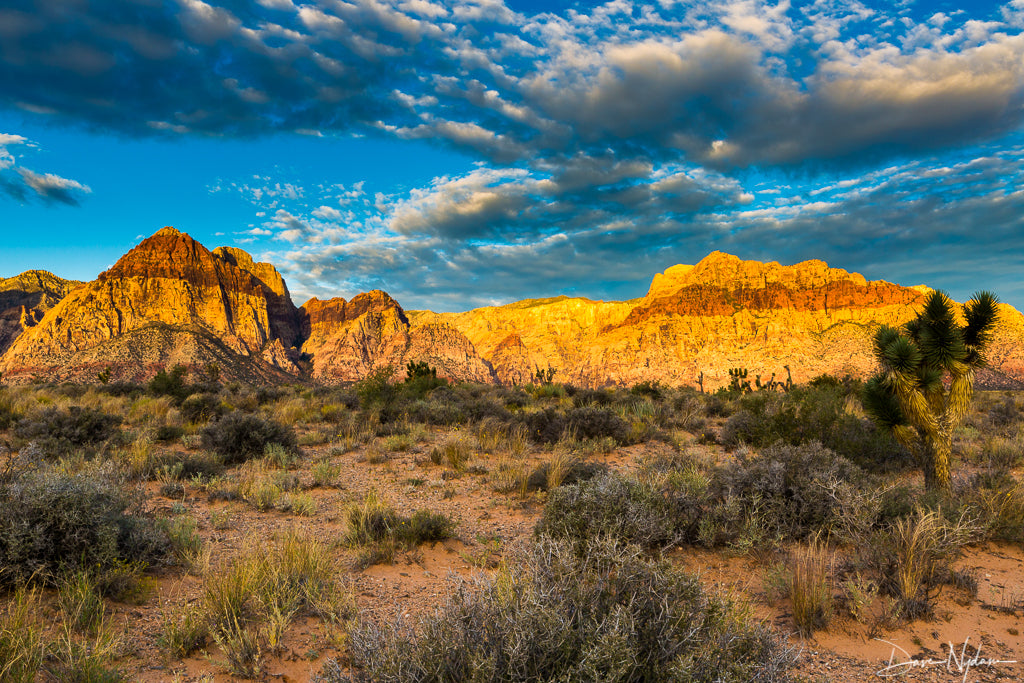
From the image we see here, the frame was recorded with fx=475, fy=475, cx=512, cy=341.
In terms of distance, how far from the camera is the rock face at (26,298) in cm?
10181

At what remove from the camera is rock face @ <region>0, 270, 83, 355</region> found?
334 feet

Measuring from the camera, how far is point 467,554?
546 cm

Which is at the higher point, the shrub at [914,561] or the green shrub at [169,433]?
the green shrub at [169,433]

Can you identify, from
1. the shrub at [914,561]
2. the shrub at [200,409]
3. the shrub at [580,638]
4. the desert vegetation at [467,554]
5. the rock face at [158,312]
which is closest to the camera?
the shrub at [580,638]

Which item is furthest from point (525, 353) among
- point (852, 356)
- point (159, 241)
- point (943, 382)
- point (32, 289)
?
point (943, 382)

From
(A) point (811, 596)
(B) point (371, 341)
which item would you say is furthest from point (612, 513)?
(B) point (371, 341)

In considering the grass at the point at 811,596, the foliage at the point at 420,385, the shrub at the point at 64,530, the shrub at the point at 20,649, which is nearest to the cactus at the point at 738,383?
the foliage at the point at 420,385

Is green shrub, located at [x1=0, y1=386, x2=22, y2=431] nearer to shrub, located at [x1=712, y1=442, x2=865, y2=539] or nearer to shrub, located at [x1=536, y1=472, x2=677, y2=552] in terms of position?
shrub, located at [x1=536, y1=472, x2=677, y2=552]

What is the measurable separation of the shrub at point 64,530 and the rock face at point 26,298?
13247 cm

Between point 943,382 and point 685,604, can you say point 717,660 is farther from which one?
point 943,382

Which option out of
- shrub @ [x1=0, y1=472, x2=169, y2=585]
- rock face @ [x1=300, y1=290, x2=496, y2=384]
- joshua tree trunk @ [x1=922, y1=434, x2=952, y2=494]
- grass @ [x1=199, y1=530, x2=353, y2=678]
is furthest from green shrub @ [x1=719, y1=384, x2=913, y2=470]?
rock face @ [x1=300, y1=290, x2=496, y2=384]

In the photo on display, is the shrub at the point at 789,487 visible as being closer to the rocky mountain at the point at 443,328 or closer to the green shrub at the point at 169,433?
the green shrub at the point at 169,433

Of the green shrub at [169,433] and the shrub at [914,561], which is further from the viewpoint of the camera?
the green shrub at [169,433]

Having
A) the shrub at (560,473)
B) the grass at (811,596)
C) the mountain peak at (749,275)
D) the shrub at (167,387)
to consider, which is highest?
the mountain peak at (749,275)
